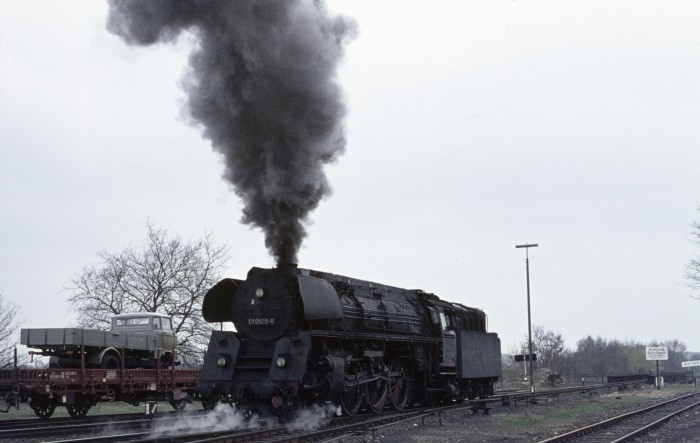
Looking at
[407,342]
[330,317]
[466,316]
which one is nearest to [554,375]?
[466,316]

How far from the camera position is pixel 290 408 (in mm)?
15141

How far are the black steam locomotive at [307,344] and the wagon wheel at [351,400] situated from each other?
0.07 ft

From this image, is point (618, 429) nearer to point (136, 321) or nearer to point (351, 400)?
point (351, 400)

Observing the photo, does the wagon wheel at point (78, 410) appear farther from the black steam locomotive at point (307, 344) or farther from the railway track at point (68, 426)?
the black steam locomotive at point (307, 344)

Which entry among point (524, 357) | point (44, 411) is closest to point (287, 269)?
point (44, 411)

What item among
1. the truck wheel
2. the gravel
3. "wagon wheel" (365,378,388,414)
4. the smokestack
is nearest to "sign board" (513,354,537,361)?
the gravel

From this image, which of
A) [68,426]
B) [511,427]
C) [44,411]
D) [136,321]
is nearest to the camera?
[68,426]

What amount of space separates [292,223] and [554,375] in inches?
1600

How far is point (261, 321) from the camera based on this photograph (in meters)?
15.8

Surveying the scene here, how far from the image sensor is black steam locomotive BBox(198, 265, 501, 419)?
1522cm

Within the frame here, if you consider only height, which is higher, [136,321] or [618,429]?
[136,321]

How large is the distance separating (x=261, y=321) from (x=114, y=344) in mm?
7845

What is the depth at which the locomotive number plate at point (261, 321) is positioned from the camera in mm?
15703

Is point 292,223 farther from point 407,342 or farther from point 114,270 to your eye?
point 114,270
